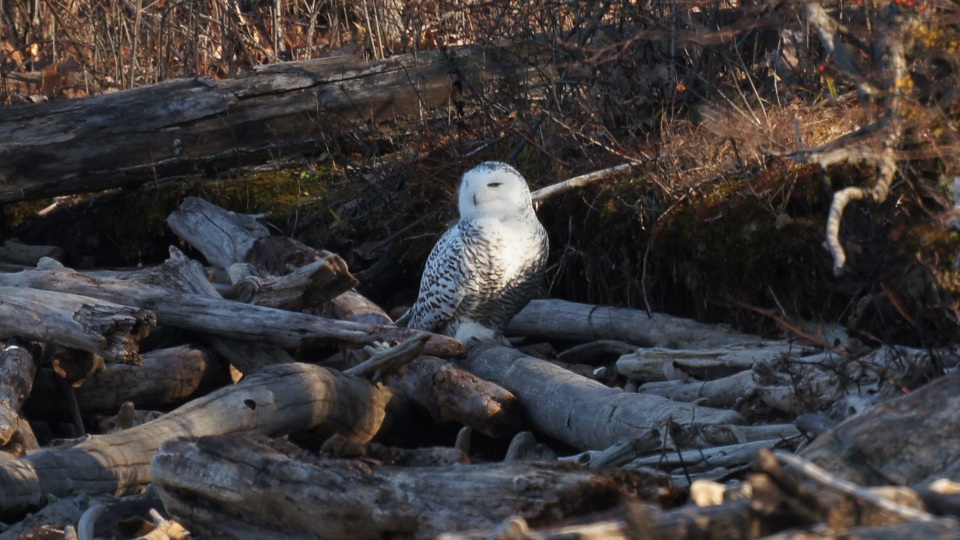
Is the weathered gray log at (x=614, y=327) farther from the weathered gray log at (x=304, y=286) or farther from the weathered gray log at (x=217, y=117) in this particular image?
the weathered gray log at (x=217, y=117)

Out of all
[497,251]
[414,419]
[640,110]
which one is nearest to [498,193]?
[497,251]

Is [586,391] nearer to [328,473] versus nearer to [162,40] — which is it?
[328,473]

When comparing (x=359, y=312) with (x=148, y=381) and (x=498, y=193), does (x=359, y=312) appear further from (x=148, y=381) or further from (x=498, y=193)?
(x=148, y=381)

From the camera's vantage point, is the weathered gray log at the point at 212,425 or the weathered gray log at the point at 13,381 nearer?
the weathered gray log at the point at 212,425

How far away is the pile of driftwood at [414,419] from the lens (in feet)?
9.55

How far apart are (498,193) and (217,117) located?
9.94 feet

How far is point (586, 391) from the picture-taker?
208 inches

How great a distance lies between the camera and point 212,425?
15.6 feet

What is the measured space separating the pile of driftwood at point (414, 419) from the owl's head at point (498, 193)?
0.78 meters

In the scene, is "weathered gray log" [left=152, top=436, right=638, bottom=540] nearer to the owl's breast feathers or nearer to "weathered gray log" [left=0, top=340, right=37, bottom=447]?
"weathered gray log" [left=0, top=340, right=37, bottom=447]

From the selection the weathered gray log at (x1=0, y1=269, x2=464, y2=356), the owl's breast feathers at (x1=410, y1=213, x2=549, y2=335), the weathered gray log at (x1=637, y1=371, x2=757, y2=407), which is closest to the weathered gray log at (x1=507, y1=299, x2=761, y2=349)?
the owl's breast feathers at (x1=410, y1=213, x2=549, y2=335)

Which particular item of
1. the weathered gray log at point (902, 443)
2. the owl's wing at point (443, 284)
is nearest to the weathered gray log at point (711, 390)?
the owl's wing at point (443, 284)

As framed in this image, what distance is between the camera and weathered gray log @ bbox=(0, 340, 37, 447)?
16.0 feet

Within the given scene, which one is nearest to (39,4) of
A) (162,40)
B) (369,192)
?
(162,40)
